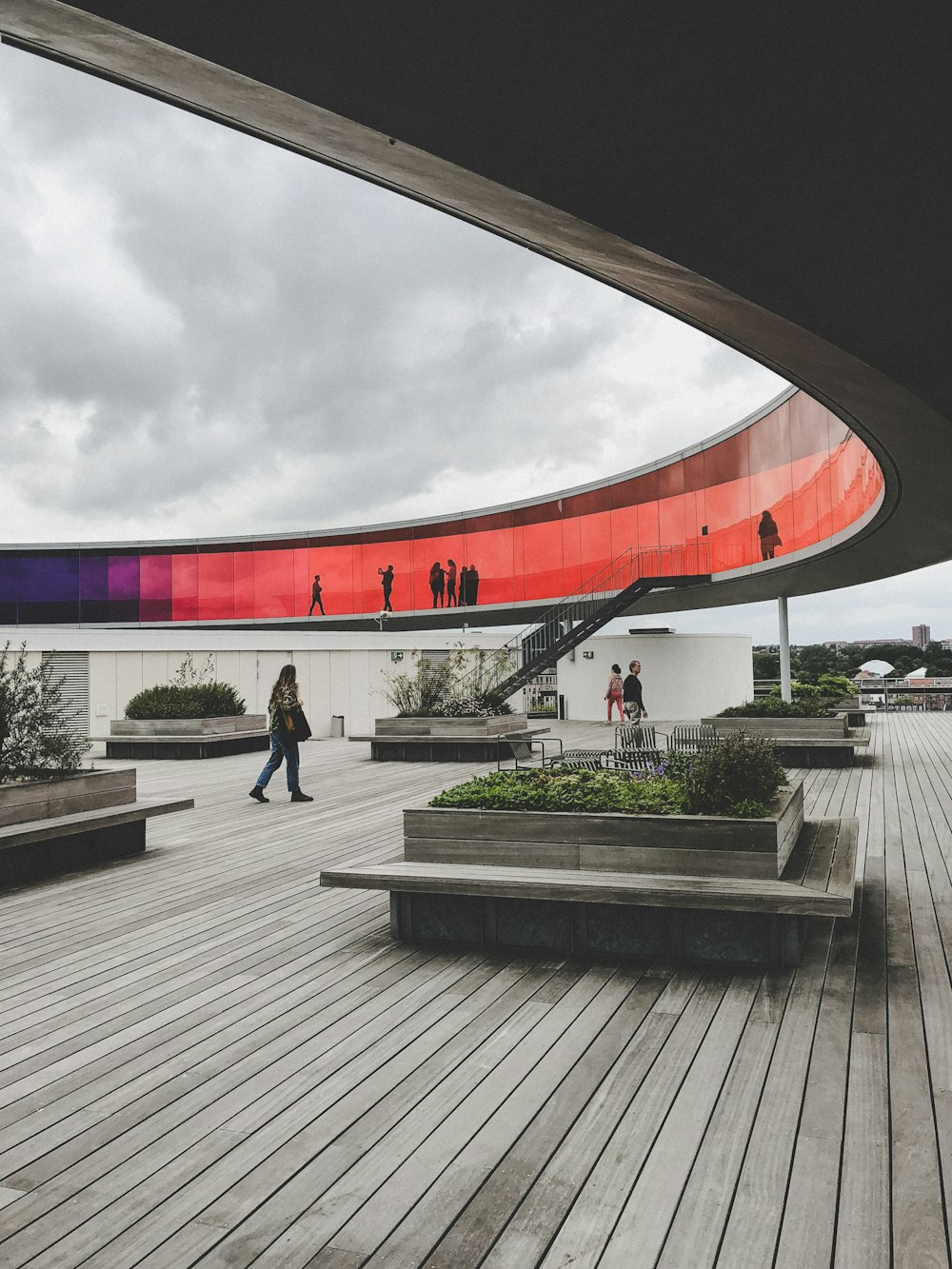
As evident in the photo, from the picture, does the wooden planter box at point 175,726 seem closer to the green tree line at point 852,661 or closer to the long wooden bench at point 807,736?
the long wooden bench at point 807,736

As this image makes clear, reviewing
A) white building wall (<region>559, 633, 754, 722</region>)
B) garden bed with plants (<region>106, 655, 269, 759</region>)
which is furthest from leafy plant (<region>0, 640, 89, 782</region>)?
white building wall (<region>559, 633, 754, 722</region>)

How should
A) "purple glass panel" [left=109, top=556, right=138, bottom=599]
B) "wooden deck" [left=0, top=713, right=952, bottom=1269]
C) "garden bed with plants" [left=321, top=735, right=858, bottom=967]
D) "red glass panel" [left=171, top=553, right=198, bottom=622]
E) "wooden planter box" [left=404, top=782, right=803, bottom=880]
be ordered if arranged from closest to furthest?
"wooden deck" [left=0, top=713, right=952, bottom=1269]
"garden bed with plants" [left=321, top=735, right=858, bottom=967]
"wooden planter box" [left=404, top=782, right=803, bottom=880]
"red glass panel" [left=171, top=553, right=198, bottom=622]
"purple glass panel" [left=109, top=556, right=138, bottom=599]

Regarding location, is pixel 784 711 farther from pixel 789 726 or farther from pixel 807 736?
pixel 807 736

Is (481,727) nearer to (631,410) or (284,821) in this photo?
(284,821)

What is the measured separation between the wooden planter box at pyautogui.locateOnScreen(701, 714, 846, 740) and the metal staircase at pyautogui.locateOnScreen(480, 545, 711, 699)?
273 inches

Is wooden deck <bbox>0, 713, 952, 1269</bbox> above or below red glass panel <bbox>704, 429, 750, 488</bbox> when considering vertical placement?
below

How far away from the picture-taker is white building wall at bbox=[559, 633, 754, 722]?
29.1m

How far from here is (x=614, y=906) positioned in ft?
17.9

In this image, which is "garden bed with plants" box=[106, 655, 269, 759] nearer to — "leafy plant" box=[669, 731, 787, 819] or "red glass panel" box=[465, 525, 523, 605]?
"red glass panel" box=[465, 525, 523, 605]

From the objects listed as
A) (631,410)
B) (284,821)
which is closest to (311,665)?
(284,821)

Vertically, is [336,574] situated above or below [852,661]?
above

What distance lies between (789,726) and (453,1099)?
1374cm

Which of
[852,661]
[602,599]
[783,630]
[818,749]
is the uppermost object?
[602,599]

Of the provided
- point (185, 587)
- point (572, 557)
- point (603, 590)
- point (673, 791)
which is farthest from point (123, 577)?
point (673, 791)
